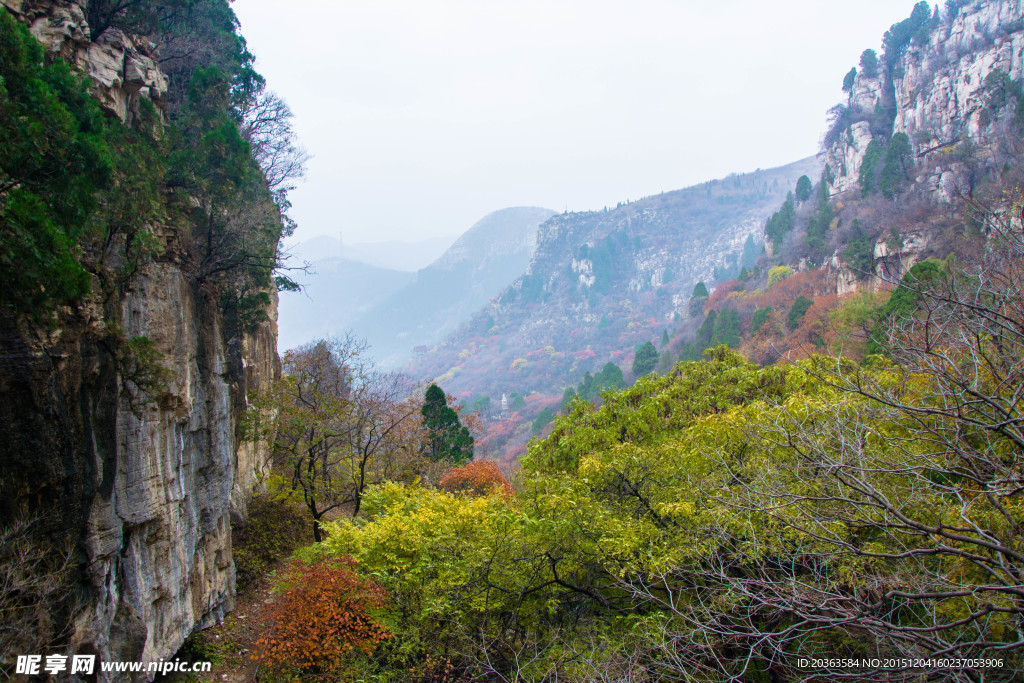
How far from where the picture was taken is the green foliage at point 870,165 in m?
57.6

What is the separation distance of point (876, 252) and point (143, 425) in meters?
51.3

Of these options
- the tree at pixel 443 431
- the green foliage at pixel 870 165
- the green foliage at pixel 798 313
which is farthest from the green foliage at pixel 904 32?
the tree at pixel 443 431

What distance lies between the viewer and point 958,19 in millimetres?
58500

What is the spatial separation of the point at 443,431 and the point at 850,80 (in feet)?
264

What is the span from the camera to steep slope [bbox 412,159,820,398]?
5177 inches

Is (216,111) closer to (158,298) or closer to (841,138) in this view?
(158,298)

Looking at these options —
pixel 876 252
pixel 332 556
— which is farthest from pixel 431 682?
pixel 876 252

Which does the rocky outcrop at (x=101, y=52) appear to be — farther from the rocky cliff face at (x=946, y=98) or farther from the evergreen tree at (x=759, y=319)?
the evergreen tree at (x=759, y=319)

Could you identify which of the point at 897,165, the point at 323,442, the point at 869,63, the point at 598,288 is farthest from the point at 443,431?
the point at 598,288

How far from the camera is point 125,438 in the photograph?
9.19 m

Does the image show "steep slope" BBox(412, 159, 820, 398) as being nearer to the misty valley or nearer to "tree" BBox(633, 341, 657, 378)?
"tree" BBox(633, 341, 657, 378)

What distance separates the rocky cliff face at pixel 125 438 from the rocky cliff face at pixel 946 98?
5058cm

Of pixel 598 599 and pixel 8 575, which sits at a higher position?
pixel 8 575

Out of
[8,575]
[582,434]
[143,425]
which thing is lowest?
[582,434]
